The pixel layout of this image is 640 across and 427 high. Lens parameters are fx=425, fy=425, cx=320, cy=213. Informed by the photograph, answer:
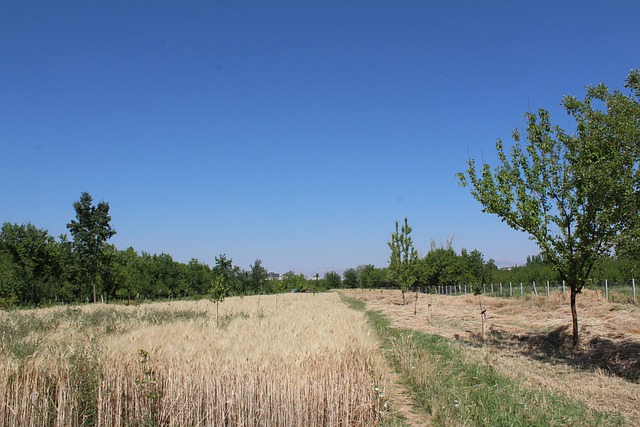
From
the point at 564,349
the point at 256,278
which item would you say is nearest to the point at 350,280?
the point at 256,278

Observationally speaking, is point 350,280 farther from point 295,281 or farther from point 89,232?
point 89,232

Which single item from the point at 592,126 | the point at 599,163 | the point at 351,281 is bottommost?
the point at 351,281

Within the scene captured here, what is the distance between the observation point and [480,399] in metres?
7.14

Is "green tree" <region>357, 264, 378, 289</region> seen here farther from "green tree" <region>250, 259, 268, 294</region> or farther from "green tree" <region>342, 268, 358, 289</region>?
"green tree" <region>250, 259, 268, 294</region>

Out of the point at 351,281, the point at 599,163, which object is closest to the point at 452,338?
the point at 599,163

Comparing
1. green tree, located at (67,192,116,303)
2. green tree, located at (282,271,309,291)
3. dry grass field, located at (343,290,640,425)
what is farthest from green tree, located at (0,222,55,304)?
green tree, located at (282,271,309,291)

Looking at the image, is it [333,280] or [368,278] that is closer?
[368,278]

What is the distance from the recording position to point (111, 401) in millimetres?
6559

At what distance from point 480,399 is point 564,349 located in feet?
26.0

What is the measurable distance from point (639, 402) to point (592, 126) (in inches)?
311

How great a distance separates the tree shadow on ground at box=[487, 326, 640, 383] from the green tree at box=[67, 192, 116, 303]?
128 ft

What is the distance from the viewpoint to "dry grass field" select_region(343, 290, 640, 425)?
8.39 meters

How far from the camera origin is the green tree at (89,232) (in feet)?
137

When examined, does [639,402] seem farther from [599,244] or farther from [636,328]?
[636,328]
